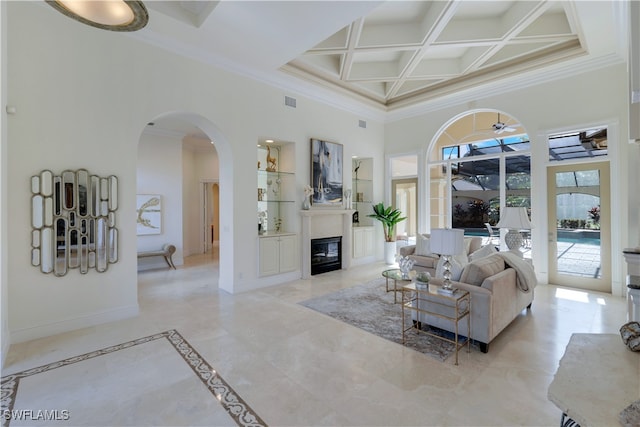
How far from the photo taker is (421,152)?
23.7ft

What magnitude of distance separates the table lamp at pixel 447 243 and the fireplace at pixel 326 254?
11.1ft

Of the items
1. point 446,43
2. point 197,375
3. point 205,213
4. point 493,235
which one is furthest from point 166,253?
point 493,235

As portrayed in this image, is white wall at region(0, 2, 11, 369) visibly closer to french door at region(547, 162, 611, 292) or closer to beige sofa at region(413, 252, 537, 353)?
beige sofa at region(413, 252, 537, 353)

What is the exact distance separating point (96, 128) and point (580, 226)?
306 inches

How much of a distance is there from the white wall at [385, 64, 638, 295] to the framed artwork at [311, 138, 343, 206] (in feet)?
9.47

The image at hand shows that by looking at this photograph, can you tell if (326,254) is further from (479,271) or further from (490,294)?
(490,294)

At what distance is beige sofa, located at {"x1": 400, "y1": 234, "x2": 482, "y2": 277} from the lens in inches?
222

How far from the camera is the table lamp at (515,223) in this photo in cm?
455

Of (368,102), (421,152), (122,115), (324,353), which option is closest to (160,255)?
(122,115)

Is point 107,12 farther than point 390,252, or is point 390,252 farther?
point 390,252

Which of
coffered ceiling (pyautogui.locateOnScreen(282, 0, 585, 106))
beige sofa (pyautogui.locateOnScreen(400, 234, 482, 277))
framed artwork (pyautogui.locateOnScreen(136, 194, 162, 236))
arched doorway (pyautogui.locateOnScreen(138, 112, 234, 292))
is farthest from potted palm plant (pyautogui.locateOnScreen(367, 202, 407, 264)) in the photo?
framed artwork (pyautogui.locateOnScreen(136, 194, 162, 236))

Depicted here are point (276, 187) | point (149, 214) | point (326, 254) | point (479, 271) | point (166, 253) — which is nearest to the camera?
point (479, 271)

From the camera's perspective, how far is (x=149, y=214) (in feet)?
23.1

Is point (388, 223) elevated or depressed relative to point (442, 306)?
elevated
